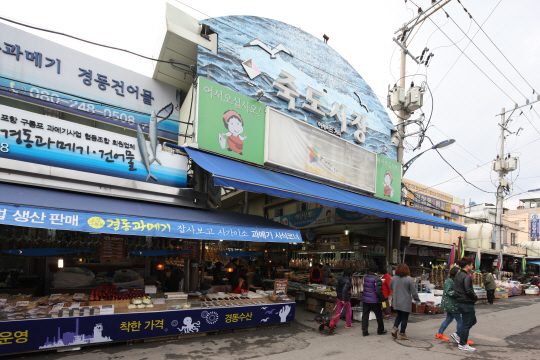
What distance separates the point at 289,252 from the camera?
20891mm

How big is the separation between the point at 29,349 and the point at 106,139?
4416 millimetres

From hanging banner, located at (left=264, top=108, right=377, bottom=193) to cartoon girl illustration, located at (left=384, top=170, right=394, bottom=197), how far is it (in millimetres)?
910

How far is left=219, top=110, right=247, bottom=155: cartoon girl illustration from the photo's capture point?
29.3 ft

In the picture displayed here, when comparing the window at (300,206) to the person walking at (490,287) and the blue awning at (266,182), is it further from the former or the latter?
the person walking at (490,287)

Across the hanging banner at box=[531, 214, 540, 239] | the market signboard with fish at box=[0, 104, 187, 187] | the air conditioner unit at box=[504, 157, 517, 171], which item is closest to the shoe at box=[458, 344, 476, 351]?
the market signboard with fish at box=[0, 104, 187, 187]

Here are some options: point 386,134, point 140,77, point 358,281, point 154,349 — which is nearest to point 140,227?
point 154,349

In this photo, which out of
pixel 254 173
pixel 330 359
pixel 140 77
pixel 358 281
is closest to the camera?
pixel 330 359

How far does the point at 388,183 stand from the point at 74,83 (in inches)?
483

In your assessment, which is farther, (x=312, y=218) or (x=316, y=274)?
(x=312, y=218)

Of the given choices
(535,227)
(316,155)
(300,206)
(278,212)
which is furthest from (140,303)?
(535,227)

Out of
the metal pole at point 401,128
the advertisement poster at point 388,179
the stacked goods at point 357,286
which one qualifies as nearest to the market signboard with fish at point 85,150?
the stacked goods at point 357,286

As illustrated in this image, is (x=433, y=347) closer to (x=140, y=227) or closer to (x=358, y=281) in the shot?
(x=358, y=281)

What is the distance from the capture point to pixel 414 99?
13461 millimetres

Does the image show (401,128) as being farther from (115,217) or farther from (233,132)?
(115,217)
